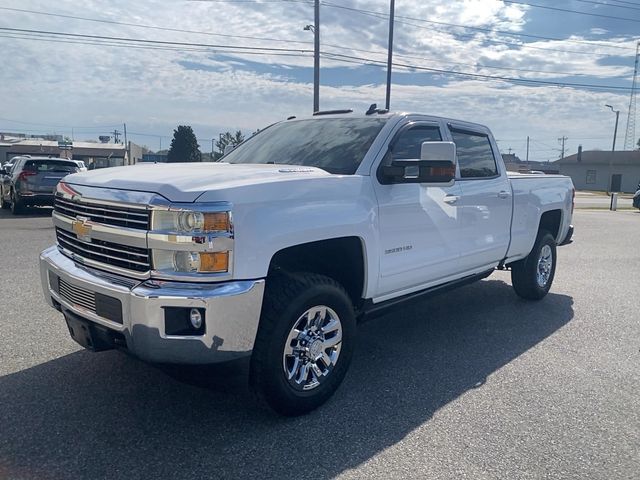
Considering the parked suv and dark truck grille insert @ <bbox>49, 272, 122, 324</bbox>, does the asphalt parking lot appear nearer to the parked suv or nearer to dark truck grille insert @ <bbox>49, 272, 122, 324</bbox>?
dark truck grille insert @ <bbox>49, 272, 122, 324</bbox>

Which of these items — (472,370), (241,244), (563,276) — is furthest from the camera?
(563,276)

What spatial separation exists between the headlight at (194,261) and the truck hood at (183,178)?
0.30m

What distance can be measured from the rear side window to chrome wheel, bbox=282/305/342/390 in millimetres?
13864

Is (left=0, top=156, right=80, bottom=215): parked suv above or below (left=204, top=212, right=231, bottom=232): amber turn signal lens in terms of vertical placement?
below

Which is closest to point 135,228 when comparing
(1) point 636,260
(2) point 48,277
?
(2) point 48,277

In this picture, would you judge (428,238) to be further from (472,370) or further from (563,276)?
(563,276)

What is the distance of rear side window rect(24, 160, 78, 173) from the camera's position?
1522 centimetres

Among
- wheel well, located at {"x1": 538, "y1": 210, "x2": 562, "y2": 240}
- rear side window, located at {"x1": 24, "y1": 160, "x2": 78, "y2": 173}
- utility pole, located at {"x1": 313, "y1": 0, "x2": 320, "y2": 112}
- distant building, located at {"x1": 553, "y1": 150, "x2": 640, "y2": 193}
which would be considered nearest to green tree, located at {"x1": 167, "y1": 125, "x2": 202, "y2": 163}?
utility pole, located at {"x1": 313, "y1": 0, "x2": 320, "y2": 112}

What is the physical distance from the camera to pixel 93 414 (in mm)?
3512

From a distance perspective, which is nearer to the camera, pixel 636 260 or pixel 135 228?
pixel 135 228

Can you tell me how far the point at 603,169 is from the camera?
64.9 metres

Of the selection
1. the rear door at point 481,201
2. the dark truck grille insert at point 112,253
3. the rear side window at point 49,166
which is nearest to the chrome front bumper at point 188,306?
the dark truck grille insert at point 112,253

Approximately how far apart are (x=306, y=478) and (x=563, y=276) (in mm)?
6812

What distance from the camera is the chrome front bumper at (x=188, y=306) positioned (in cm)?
302
